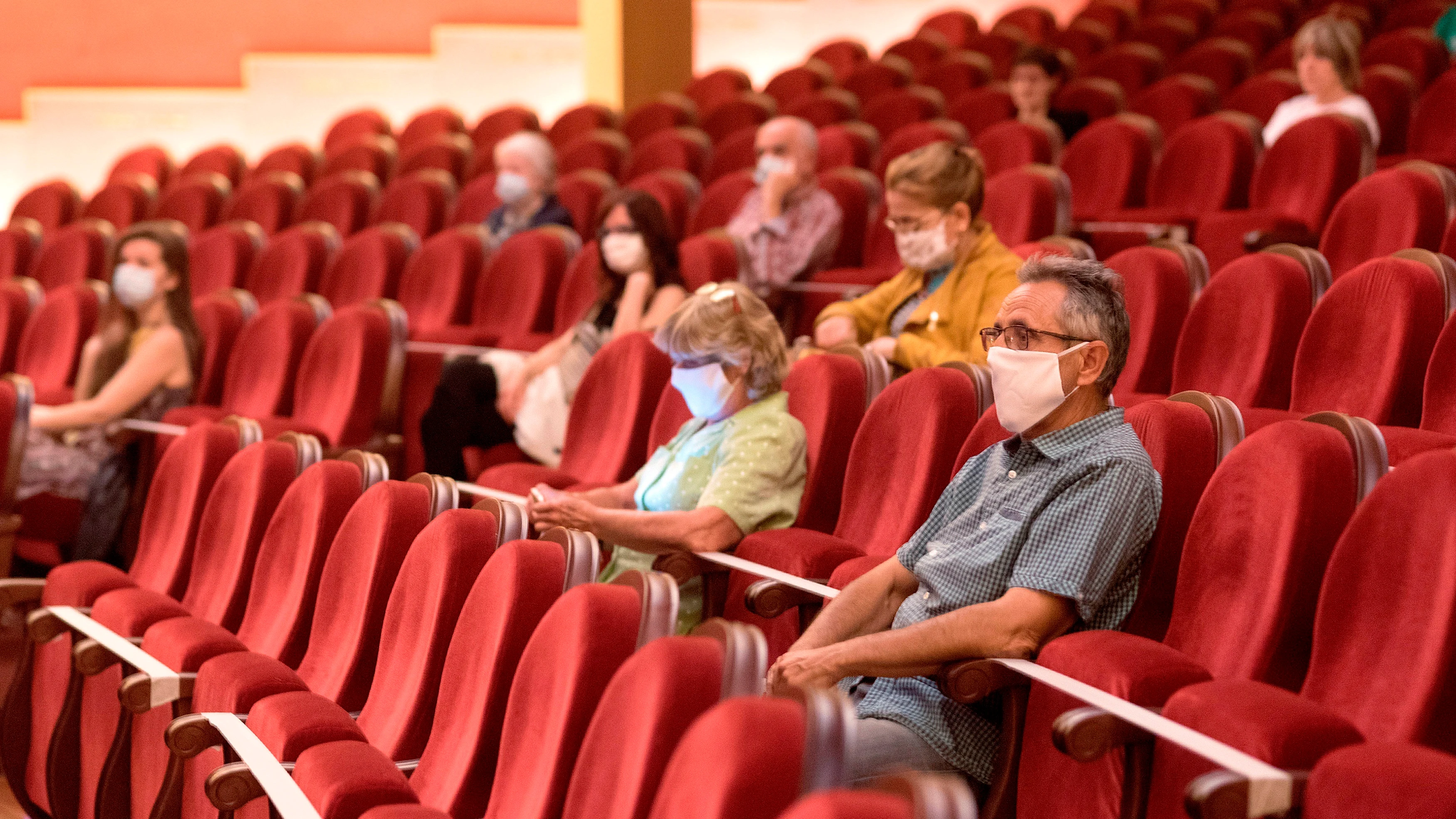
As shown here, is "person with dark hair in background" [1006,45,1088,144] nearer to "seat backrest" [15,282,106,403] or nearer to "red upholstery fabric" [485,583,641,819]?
"seat backrest" [15,282,106,403]

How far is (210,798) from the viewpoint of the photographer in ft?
1.51

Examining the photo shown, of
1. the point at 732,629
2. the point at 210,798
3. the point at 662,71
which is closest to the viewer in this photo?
the point at 732,629

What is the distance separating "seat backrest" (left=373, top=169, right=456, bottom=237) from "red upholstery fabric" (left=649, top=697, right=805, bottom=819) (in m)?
1.15

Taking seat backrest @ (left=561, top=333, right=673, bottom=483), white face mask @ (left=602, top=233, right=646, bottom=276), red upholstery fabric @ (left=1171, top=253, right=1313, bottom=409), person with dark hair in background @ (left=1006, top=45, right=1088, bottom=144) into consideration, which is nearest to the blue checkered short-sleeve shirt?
red upholstery fabric @ (left=1171, top=253, right=1313, bottom=409)

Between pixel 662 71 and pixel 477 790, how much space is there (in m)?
1.50

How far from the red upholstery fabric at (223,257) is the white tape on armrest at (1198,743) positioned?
1.11 m

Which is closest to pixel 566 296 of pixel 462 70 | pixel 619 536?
pixel 619 536

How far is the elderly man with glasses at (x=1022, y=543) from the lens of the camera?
439mm

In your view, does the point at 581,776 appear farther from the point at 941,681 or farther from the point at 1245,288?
the point at 1245,288

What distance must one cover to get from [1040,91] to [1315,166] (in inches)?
13.1

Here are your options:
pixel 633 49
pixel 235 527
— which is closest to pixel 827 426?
pixel 235 527

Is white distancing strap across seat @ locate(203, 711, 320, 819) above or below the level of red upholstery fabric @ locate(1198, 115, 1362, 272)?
below

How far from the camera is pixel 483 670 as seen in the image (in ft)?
1.49

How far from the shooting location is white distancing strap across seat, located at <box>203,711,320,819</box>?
43cm
